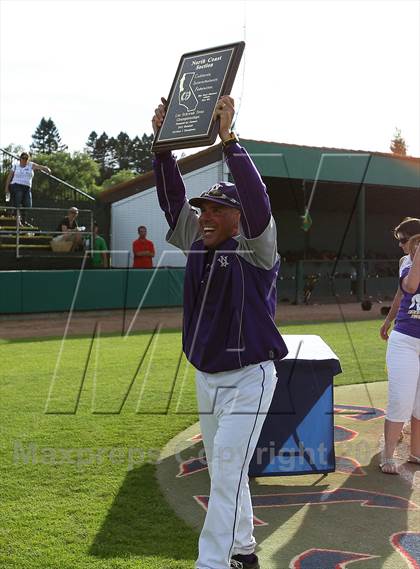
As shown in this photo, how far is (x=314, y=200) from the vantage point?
29.1m

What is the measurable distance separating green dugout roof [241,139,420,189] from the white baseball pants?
1687 cm

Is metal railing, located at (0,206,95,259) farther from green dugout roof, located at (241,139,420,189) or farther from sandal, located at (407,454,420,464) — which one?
sandal, located at (407,454,420,464)

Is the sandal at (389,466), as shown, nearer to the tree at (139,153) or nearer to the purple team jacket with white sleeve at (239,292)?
the purple team jacket with white sleeve at (239,292)

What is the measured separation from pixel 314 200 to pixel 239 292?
26.7 meters

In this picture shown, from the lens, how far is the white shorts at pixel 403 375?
4.93m

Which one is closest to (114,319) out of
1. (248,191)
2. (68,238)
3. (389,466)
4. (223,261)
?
(68,238)

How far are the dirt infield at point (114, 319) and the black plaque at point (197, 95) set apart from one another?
11.0 meters

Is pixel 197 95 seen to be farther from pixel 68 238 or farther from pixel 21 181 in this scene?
pixel 68 238

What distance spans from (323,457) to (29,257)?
49.3 ft

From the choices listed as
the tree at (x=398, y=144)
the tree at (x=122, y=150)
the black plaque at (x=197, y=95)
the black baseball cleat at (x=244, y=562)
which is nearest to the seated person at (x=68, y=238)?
the black plaque at (x=197, y=95)

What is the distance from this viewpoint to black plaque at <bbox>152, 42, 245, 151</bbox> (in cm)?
330

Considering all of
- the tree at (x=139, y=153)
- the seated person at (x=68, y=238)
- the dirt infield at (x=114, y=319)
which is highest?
the tree at (x=139, y=153)

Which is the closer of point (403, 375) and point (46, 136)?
point (403, 375)

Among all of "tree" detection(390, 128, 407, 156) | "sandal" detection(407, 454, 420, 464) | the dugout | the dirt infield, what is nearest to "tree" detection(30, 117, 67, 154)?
"tree" detection(390, 128, 407, 156)
